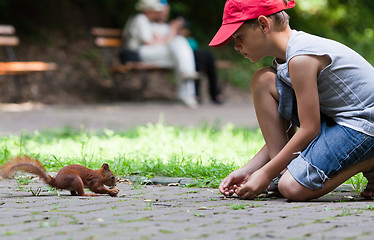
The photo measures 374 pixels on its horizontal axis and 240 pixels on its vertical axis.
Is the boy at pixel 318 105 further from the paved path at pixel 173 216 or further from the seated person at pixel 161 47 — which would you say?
the seated person at pixel 161 47

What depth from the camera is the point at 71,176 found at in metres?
3.99

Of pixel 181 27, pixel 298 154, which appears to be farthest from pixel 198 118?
pixel 298 154

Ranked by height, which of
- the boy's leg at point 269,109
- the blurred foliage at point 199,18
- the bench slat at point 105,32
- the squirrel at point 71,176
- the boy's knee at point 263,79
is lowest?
the squirrel at point 71,176

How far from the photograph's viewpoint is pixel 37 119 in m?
10.3

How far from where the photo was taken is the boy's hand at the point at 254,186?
3967 millimetres

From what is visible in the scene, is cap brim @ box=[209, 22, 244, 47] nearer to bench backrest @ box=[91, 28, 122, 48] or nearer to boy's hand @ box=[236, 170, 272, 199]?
boy's hand @ box=[236, 170, 272, 199]

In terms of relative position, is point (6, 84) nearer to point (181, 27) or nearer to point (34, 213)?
point (181, 27)

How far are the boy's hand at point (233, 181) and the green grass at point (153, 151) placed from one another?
398 mm

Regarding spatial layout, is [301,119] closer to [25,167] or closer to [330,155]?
[330,155]

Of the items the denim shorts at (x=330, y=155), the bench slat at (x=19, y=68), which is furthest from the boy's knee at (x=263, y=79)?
the bench slat at (x=19, y=68)

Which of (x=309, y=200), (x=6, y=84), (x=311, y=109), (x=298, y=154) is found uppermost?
(x=6, y=84)

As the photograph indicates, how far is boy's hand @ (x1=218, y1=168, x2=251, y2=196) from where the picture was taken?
412cm

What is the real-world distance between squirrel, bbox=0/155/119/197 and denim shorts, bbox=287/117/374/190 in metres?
1.12

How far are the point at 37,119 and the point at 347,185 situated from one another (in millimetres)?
6605
